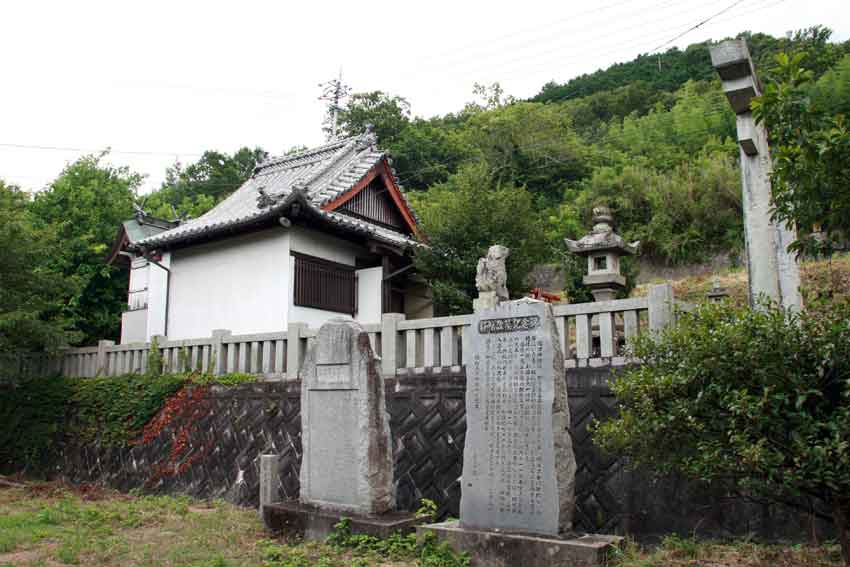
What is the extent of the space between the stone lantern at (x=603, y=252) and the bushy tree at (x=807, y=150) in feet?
32.3

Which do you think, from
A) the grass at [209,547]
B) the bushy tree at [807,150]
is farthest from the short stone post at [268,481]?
the bushy tree at [807,150]

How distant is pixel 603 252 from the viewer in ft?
48.4

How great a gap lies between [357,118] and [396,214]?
1980 cm

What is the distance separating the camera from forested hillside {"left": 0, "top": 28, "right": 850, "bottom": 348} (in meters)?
16.7

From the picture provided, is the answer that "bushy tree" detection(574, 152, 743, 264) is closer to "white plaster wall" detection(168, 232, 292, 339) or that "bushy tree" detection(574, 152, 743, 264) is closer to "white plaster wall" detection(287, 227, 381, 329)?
"white plaster wall" detection(287, 227, 381, 329)

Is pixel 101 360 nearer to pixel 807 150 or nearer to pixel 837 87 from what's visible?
pixel 807 150

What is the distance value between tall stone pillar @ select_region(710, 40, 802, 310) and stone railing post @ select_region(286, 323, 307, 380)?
7.15m

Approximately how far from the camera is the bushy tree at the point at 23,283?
1430 cm

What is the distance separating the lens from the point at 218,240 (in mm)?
18766

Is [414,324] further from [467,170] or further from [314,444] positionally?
[467,170]

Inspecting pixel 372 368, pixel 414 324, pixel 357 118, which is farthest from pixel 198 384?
pixel 357 118

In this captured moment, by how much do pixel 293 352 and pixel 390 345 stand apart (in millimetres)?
2200

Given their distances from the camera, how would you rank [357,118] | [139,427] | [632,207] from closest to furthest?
[139,427] < [632,207] < [357,118]


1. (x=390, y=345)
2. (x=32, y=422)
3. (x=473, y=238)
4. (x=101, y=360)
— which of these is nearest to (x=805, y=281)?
(x=473, y=238)
